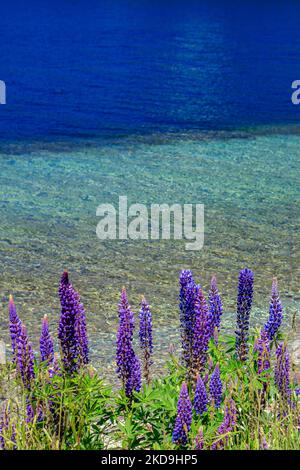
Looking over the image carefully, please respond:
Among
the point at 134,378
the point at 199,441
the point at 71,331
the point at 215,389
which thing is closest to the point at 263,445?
the point at 215,389

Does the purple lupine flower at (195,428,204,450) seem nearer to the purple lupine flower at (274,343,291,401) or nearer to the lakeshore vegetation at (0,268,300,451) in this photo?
the lakeshore vegetation at (0,268,300,451)

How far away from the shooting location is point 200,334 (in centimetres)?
484

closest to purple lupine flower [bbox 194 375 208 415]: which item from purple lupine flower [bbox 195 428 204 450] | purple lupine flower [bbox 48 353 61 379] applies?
purple lupine flower [bbox 195 428 204 450]

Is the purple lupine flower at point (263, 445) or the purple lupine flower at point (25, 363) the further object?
the purple lupine flower at point (25, 363)

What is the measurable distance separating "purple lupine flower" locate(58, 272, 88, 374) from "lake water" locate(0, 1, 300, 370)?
3544 millimetres

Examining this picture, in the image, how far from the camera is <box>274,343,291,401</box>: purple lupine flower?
483cm

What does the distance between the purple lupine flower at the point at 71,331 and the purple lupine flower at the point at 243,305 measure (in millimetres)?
1023

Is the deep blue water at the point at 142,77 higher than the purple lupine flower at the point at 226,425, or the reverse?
the deep blue water at the point at 142,77

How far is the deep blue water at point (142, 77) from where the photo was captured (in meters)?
23.1

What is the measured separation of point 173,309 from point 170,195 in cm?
592

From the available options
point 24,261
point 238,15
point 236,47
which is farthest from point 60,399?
point 238,15

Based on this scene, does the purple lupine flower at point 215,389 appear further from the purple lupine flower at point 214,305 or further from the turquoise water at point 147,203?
the turquoise water at point 147,203

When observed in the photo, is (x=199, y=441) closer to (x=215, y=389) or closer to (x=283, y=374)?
(x=215, y=389)

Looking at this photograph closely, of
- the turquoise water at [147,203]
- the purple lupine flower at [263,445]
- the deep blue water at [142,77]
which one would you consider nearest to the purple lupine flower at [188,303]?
the purple lupine flower at [263,445]
